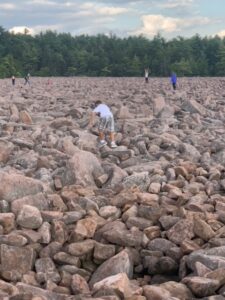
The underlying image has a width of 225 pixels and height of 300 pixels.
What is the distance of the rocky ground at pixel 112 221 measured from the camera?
20.0 feet

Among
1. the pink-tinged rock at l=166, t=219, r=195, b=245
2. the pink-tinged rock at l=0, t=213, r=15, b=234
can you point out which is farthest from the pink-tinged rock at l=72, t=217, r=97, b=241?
the pink-tinged rock at l=166, t=219, r=195, b=245

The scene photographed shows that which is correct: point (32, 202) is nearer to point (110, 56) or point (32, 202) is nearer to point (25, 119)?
point (25, 119)

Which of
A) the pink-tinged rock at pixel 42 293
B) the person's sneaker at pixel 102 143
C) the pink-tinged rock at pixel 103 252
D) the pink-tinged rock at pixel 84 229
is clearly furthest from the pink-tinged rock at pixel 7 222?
the person's sneaker at pixel 102 143

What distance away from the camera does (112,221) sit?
786 centimetres

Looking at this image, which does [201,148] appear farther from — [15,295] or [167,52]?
[167,52]

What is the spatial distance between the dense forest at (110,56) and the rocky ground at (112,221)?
75374mm

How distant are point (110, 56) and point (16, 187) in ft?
315

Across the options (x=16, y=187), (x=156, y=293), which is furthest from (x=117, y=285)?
(x=16, y=187)

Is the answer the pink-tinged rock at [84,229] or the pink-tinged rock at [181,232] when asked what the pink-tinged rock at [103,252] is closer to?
the pink-tinged rock at [84,229]

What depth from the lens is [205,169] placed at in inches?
407

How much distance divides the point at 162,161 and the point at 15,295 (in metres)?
5.70

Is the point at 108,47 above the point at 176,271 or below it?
above

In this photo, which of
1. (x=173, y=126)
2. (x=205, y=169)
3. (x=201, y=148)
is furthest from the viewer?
(x=173, y=126)

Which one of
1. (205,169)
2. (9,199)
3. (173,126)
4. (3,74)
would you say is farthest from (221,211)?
(3,74)
